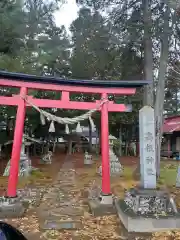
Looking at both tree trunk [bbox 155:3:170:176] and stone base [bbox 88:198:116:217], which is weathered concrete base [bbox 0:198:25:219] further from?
tree trunk [bbox 155:3:170:176]

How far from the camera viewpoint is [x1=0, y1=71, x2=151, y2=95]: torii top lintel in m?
8.10

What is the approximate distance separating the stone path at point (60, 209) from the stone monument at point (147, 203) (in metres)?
1.27

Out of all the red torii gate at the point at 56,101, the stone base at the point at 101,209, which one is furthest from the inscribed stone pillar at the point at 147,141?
the red torii gate at the point at 56,101

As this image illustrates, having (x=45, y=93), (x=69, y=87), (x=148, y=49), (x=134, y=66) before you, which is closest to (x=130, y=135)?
(x=45, y=93)

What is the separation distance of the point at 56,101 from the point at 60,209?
3.26m

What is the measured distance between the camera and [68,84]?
8.55m

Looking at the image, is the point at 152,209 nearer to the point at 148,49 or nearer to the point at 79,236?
the point at 79,236

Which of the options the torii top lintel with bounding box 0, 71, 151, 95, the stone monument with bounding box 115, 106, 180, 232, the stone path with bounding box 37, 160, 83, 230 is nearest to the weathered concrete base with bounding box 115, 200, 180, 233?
the stone monument with bounding box 115, 106, 180, 232

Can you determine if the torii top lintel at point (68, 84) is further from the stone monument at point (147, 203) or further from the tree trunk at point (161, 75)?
the tree trunk at point (161, 75)

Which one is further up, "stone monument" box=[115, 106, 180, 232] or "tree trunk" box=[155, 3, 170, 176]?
"tree trunk" box=[155, 3, 170, 176]

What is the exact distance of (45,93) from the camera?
886 inches

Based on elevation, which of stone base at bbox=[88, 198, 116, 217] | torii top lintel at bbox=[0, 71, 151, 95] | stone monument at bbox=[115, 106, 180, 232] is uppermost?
torii top lintel at bbox=[0, 71, 151, 95]

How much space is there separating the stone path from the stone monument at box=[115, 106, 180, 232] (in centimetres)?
127

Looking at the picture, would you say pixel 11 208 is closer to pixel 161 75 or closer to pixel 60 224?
pixel 60 224
